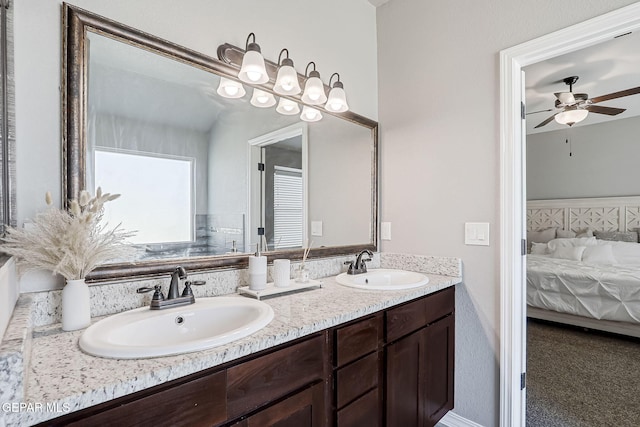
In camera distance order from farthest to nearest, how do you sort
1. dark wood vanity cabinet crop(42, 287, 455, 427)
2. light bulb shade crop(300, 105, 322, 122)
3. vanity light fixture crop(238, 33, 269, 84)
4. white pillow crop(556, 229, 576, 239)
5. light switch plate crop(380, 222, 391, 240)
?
white pillow crop(556, 229, 576, 239) → light switch plate crop(380, 222, 391, 240) → light bulb shade crop(300, 105, 322, 122) → vanity light fixture crop(238, 33, 269, 84) → dark wood vanity cabinet crop(42, 287, 455, 427)

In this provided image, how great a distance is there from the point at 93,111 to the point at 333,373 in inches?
49.3

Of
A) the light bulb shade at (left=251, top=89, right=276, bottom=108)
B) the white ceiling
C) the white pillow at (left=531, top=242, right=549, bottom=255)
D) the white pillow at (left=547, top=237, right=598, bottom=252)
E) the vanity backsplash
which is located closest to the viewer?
the vanity backsplash

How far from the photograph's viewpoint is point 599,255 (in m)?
3.94

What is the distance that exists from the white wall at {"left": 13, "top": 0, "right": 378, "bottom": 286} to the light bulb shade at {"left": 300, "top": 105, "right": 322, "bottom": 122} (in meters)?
0.22

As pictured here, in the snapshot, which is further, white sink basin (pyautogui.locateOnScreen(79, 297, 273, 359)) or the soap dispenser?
the soap dispenser

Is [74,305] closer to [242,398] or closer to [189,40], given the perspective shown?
[242,398]

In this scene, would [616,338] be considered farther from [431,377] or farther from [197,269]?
[197,269]

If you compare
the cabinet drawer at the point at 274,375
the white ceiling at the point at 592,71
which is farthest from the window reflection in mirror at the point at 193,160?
the white ceiling at the point at 592,71

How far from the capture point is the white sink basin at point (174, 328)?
0.79 m

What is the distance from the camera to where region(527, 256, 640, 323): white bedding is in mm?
2997

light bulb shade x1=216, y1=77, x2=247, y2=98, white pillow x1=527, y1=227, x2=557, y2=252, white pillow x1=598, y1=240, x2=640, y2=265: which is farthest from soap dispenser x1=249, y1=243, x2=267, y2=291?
white pillow x1=527, y1=227, x2=557, y2=252

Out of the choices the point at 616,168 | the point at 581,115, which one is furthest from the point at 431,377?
the point at 616,168

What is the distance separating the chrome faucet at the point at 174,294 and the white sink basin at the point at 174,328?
23 millimetres

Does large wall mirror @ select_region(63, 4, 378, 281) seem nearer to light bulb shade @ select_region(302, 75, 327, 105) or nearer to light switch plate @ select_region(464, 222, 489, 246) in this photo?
light bulb shade @ select_region(302, 75, 327, 105)
